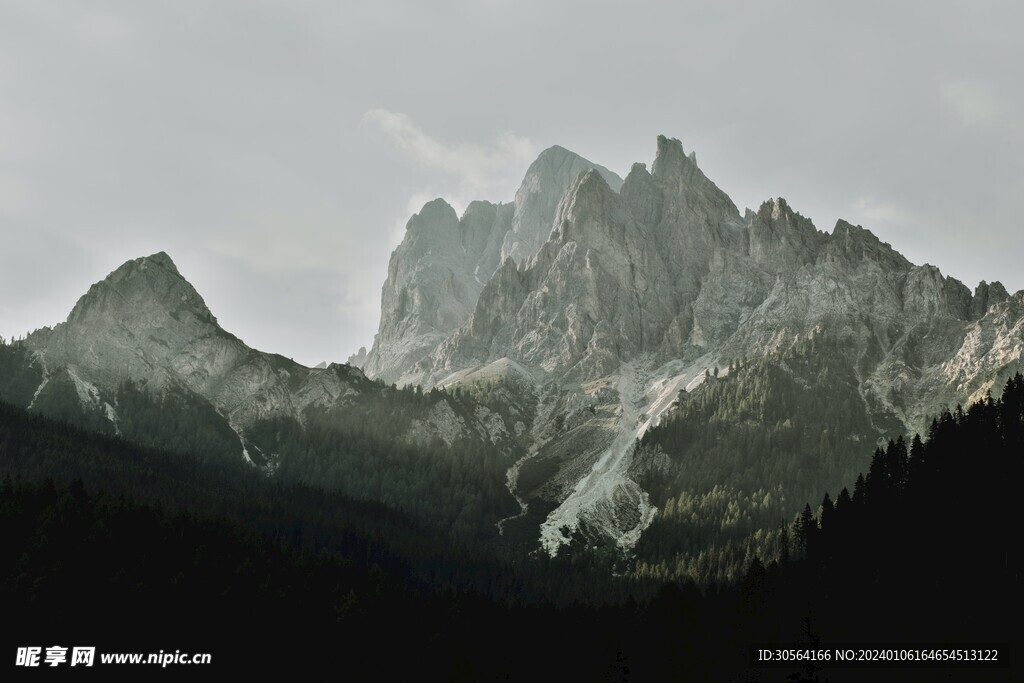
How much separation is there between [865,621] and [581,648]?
36046 millimetres

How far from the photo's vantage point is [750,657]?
105500 mm

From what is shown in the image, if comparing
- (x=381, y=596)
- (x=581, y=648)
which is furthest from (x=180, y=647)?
(x=581, y=648)

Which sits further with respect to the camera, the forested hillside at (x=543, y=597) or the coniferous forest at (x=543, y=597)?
the forested hillside at (x=543, y=597)

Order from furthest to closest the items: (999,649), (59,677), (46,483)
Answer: (46,483) < (59,677) < (999,649)

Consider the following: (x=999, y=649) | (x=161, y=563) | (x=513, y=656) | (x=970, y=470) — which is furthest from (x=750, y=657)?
(x=161, y=563)

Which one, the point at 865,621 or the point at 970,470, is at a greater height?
the point at 970,470

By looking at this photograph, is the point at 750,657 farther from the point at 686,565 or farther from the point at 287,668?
the point at 686,565

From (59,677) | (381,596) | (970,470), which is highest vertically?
(970,470)

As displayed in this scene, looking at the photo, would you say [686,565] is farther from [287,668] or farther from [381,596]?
[287,668]

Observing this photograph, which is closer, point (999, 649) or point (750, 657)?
point (999, 649)

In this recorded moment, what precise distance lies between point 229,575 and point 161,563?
9314 millimetres

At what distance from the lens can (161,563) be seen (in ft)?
453

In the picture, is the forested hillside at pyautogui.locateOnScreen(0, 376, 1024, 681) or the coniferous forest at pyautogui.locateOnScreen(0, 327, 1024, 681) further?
the forested hillside at pyautogui.locateOnScreen(0, 376, 1024, 681)

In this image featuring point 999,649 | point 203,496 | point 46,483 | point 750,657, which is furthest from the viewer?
point 203,496
